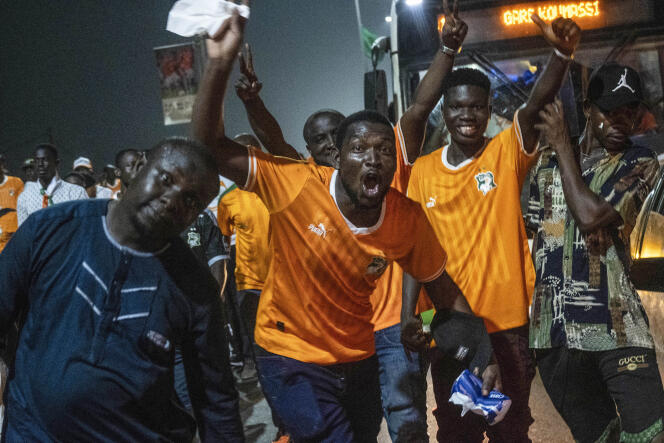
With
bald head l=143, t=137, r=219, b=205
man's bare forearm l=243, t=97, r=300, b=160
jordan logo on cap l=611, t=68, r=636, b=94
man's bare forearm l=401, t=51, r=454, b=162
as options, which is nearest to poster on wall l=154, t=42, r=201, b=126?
man's bare forearm l=243, t=97, r=300, b=160

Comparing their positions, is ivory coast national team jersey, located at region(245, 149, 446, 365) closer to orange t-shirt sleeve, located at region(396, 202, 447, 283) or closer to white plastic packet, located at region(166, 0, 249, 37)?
orange t-shirt sleeve, located at region(396, 202, 447, 283)

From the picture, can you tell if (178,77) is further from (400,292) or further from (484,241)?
(484,241)

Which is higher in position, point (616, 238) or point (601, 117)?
point (601, 117)

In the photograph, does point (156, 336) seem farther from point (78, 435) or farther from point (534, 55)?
point (534, 55)

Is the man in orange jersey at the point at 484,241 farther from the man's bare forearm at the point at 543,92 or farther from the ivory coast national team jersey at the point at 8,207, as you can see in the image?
the ivory coast national team jersey at the point at 8,207

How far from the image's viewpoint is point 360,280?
3.12 m

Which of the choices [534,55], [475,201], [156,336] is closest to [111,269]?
[156,336]

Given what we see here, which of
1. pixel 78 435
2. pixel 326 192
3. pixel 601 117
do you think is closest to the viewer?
pixel 78 435

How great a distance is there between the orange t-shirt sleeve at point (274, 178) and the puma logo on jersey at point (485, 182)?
3.73 ft

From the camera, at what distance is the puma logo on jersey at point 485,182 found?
3719mm

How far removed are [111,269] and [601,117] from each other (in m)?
2.44

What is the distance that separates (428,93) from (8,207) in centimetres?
670

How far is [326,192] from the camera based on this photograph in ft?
10.0

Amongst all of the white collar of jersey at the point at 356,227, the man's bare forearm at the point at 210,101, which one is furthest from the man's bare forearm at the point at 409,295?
the man's bare forearm at the point at 210,101
